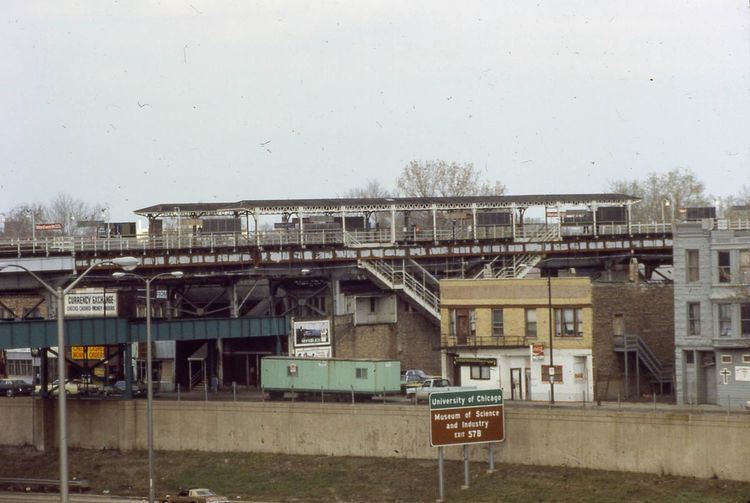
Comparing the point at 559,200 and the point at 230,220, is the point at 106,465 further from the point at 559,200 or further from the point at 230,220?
the point at 559,200

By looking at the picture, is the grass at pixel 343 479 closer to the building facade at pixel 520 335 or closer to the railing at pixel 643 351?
the building facade at pixel 520 335

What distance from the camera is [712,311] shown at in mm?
71625

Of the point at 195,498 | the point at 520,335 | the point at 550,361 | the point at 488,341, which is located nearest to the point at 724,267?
the point at 550,361

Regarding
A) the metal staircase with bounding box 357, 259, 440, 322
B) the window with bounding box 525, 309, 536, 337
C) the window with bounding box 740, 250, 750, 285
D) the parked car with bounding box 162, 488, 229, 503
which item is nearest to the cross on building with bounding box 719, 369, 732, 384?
the window with bounding box 740, 250, 750, 285

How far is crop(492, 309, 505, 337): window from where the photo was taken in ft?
262

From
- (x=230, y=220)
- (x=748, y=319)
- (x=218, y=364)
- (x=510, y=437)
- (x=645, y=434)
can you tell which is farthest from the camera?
(x=230, y=220)

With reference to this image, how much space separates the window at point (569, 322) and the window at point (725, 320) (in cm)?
854

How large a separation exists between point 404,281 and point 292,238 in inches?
352

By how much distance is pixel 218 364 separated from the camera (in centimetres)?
9262

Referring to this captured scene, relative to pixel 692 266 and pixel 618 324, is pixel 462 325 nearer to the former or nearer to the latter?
pixel 618 324

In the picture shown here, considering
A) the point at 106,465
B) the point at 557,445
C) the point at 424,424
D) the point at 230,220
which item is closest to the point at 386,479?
the point at 424,424

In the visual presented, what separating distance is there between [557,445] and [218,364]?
1408 inches

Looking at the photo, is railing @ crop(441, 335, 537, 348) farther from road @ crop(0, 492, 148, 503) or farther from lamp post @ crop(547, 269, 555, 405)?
road @ crop(0, 492, 148, 503)

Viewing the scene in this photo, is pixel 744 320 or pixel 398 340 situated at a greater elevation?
pixel 744 320
